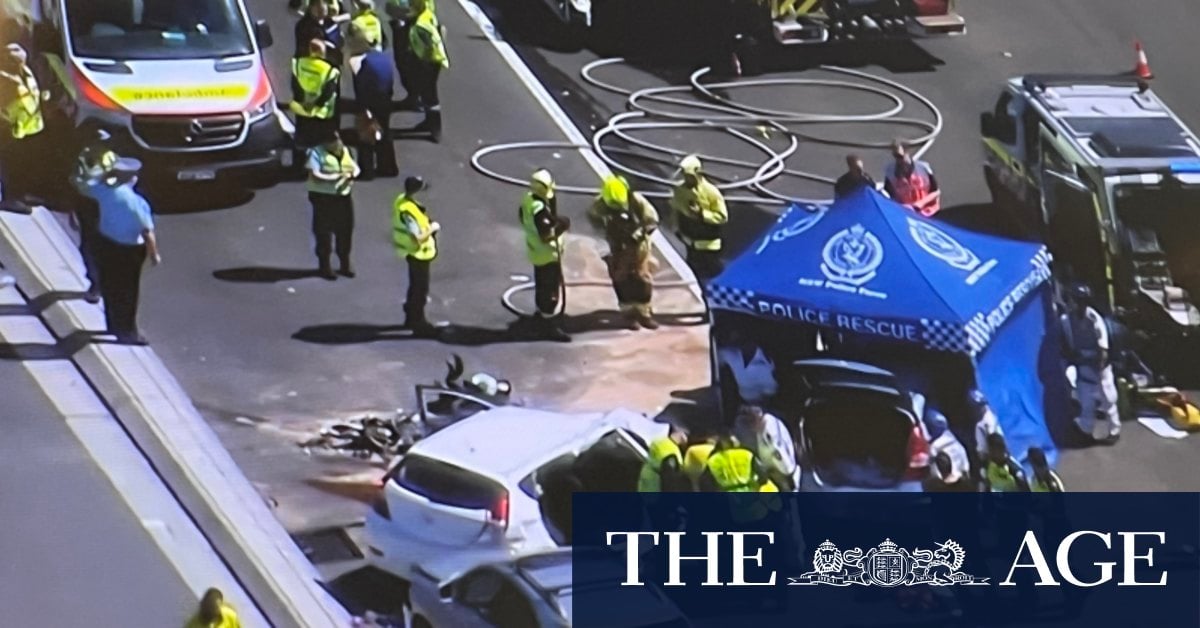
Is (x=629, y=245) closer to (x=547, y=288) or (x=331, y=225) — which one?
(x=547, y=288)

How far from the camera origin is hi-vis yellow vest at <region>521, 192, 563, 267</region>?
13.4 metres

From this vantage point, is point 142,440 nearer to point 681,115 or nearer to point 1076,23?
point 681,115

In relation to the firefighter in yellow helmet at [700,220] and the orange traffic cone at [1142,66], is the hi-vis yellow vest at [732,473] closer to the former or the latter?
the firefighter in yellow helmet at [700,220]

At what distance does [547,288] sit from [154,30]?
3490 millimetres

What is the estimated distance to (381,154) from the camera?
13.9 metres

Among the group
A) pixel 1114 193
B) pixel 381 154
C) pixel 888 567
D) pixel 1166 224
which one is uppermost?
pixel 381 154

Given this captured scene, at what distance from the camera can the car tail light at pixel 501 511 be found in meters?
11.9

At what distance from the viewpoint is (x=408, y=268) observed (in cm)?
1342

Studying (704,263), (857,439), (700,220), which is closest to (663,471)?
(857,439)

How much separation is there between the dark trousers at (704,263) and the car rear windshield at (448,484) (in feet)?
8.22

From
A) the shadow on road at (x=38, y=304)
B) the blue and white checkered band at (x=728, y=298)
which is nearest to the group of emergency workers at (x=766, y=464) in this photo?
the blue and white checkered band at (x=728, y=298)

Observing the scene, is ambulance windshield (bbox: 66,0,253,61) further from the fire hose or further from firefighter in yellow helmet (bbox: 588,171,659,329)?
firefighter in yellow helmet (bbox: 588,171,659,329)

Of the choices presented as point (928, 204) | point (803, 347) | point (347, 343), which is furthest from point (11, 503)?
point (928, 204)

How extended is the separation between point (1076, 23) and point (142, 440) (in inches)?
301
